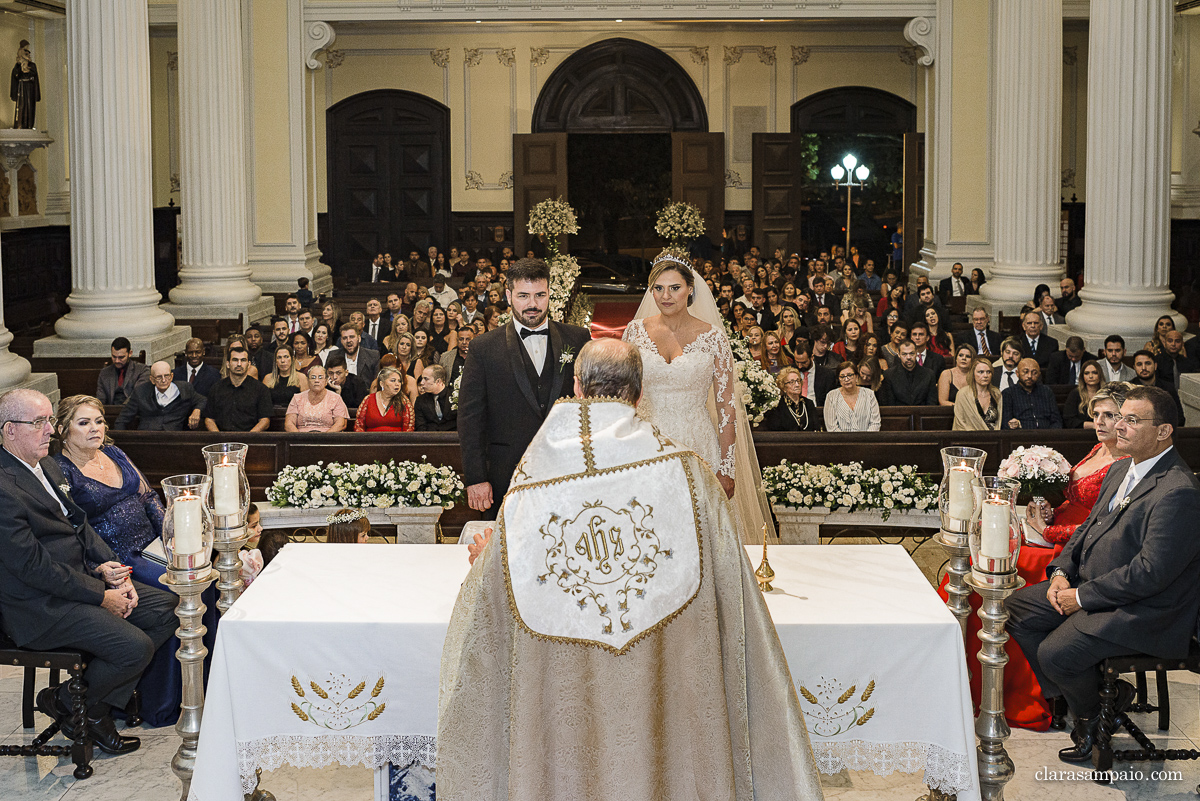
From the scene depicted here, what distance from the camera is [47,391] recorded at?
8977 millimetres

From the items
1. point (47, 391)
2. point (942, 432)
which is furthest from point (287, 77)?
point (942, 432)

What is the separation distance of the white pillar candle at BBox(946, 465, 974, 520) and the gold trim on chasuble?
0.98 meters

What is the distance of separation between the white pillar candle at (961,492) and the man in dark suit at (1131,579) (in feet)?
3.46

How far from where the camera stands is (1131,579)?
14.8 feet

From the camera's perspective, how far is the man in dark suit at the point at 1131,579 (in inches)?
177

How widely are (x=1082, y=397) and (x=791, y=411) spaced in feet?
7.03

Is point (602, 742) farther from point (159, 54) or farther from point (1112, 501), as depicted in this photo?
point (159, 54)

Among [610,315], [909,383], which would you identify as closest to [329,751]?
[909,383]

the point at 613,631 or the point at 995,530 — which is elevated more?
the point at 995,530

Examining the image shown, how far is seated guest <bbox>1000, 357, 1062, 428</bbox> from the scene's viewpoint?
8.95 metres

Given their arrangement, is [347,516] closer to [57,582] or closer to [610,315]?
[57,582]

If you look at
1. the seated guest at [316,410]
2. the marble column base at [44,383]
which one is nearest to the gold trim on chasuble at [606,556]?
the seated guest at [316,410]

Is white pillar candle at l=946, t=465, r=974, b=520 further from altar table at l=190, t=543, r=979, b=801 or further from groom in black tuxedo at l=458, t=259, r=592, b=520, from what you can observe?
groom in black tuxedo at l=458, t=259, r=592, b=520

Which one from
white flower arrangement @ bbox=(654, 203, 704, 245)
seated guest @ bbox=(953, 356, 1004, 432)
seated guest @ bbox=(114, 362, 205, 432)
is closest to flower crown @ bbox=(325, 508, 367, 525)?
seated guest @ bbox=(114, 362, 205, 432)
